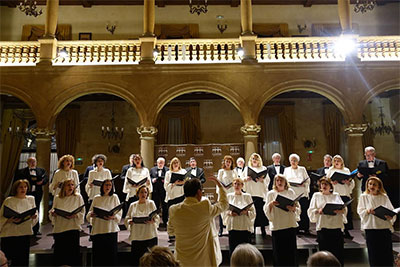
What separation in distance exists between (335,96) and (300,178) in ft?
12.4

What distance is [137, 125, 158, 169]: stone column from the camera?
8.41 m

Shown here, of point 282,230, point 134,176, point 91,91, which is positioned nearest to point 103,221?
point 134,176

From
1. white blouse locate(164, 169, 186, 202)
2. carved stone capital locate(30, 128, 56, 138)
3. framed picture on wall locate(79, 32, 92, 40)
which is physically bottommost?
white blouse locate(164, 169, 186, 202)

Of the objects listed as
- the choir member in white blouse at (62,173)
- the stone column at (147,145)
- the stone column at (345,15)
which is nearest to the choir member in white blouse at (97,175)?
the choir member in white blouse at (62,173)

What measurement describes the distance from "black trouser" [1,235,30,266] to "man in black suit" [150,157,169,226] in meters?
2.78

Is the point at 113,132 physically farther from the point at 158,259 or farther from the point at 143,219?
the point at 158,259

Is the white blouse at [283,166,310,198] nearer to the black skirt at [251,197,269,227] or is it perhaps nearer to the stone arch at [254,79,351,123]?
the black skirt at [251,197,269,227]

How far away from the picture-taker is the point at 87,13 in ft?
40.0

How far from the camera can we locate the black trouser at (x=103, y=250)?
15.3ft

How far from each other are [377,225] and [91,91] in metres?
7.67

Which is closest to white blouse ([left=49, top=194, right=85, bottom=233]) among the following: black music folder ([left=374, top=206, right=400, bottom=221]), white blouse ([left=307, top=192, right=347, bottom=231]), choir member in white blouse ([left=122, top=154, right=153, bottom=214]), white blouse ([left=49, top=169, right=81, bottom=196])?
white blouse ([left=49, top=169, right=81, bottom=196])

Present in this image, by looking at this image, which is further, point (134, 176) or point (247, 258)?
point (134, 176)

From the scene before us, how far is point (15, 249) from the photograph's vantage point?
14.8 feet

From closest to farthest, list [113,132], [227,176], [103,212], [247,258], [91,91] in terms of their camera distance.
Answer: [247,258] < [103,212] < [227,176] < [91,91] < [113,132]
